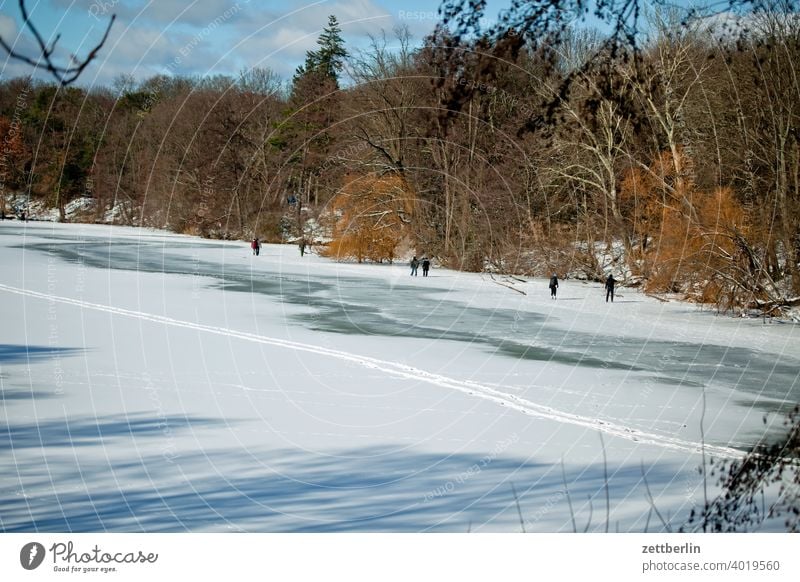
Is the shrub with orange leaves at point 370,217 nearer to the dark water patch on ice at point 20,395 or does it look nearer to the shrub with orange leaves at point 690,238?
the shrub with orange leaves at point 690,238

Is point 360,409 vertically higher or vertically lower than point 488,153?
lower

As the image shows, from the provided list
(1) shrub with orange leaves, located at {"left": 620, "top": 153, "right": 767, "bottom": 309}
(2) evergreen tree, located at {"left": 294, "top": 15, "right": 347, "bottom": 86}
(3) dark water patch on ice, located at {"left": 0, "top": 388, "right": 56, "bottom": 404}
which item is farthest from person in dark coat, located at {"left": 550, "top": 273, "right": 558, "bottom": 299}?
(3) dark water patch on ice, located at {"left": 0, "top": 388, "right": 56, "bottom": 404}

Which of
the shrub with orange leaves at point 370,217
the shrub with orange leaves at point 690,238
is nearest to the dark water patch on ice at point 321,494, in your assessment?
the shrub with orange leaves at point 690,238

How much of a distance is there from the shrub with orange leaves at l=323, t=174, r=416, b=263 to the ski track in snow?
58.3 ft

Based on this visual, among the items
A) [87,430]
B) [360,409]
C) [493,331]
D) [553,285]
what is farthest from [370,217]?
[87,430]

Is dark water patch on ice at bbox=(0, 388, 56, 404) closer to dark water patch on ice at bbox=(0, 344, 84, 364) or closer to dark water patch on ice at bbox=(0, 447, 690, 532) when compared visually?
dark water patch on ice at bbox=(0, 344, 84, 364)

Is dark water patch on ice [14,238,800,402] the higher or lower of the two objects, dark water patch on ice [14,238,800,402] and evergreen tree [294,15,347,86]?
the lower

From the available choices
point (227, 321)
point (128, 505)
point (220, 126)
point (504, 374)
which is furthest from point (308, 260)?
point (128, 505)

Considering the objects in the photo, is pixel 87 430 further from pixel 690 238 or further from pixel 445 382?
pixel 690 238

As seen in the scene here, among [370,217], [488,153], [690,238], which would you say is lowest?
[690,238]

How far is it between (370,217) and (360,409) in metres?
26.1

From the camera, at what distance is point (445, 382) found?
1158 cm

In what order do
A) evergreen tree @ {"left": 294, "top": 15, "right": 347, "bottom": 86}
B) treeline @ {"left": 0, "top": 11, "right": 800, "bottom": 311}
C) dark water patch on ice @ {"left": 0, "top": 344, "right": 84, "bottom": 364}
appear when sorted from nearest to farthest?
treeline @ {"left": 0, "top": 11, "right": 800, "bottom": 311}
dark water patch on ice @ {"left": 0, "top": 344, "right": 84, "bottom": 364}
evergreen tree @ {"left": 294, "top": 15, "right": 347, "bottom": 86}

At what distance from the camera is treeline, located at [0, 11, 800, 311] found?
6.92 m
